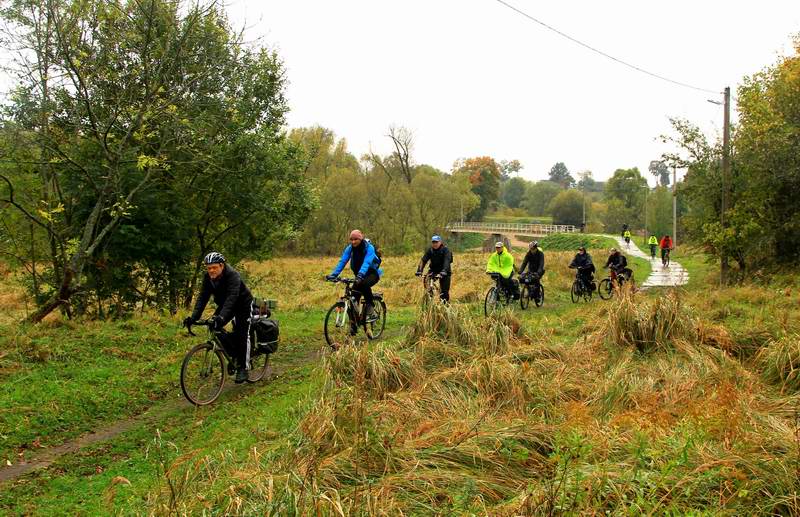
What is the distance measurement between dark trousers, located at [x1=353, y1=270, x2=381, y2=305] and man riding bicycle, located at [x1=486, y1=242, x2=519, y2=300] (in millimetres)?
4420

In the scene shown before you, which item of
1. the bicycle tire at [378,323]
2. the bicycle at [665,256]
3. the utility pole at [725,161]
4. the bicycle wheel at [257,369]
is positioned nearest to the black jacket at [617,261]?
the utility pole at [725,161]

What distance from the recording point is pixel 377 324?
37.9 feet

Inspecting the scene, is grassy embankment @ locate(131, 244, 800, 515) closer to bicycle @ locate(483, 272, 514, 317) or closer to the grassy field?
the grassy field

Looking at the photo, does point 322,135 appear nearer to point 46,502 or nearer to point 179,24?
point 179,24

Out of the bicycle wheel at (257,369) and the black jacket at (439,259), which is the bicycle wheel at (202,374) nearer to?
the bicycle wheel at (257,369)

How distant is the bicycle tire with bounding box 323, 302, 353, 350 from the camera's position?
10.4 meters

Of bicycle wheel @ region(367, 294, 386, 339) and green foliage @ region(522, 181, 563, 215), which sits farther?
green foliage @ region(522, 181, 563, 215)

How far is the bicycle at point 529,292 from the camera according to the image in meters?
15.8

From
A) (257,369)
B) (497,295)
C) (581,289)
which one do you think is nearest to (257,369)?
(257,369)

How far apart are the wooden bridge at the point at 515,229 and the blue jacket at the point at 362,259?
6082cm

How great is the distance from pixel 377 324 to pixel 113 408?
545 cm

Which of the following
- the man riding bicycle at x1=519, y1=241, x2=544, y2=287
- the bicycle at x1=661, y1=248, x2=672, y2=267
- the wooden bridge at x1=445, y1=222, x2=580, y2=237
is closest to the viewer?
the man riding bicycle at x1=519, y1=241, x2=544, y2=287

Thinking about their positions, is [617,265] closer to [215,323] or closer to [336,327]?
[336,327]

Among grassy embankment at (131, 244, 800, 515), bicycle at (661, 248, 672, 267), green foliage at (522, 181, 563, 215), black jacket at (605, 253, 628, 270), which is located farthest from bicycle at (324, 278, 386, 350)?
green foliage at (522, 181, 563, 215)
